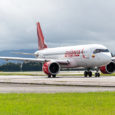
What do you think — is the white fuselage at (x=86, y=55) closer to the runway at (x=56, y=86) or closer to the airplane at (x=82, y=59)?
the airplane at (x=82, y=59)

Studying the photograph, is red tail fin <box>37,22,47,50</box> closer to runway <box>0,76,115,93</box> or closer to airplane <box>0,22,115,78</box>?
airplane <box>0,22,115,78</box>

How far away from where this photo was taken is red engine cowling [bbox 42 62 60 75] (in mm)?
43494

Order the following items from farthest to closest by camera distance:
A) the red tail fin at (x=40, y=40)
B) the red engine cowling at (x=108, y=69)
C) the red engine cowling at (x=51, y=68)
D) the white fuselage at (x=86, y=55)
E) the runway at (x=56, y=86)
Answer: the red tail fin at (x=40, y=40)
the red engine cowling at (x=108, y=69)
the red engine cowling at (x=51, y=68)
the white fuselage at (x=86, y=55)
the runway at (x=56, y=86)

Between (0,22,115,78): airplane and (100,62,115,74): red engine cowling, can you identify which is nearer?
(0,22,115,78): airplane

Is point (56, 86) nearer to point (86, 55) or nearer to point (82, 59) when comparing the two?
point (86, 55)

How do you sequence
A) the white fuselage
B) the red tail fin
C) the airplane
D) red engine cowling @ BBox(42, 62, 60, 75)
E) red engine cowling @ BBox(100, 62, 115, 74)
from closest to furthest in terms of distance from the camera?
the white fuselage, the airplane, red engine cowling @ BBox(42, 62, 60, 75), red engine cowling @ BBox(100, 62, 115, 74), the red tail fin

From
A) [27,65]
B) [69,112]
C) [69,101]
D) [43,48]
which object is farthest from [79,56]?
[27,65]

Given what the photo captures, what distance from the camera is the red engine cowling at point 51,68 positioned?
43.5m

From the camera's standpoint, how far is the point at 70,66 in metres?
47.6

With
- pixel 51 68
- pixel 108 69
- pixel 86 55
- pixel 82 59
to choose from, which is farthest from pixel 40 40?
pixel 86 55

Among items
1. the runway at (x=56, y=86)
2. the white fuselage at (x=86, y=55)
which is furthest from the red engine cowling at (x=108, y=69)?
the runway at (x=56, y=86)

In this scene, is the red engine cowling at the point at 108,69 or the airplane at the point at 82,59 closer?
the airplane at the point at 82,59

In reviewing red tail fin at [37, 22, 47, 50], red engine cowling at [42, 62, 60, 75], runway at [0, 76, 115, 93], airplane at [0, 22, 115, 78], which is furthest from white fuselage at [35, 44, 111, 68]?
runway at [0, 76, 115, 93]

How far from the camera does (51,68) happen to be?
4528 cm
